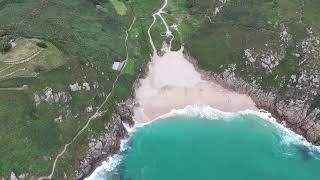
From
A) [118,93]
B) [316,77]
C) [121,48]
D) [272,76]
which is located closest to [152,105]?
[118,93]

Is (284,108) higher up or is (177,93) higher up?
(284,108)

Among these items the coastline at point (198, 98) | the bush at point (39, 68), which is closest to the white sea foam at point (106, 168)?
the coastline at point (198, 98)

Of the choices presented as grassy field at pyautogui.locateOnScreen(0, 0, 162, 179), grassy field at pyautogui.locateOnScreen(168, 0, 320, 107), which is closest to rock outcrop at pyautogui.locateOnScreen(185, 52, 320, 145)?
grassy field at pyautogui.locateOnScreen(168, 0, 320, 107)

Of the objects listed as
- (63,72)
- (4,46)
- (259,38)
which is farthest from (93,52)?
(259,38)

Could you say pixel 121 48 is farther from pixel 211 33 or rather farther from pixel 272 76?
pixel 272 76

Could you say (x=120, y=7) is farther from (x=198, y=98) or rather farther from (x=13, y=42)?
(x=198, y=98)

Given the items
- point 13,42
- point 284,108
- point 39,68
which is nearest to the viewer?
point 39,68

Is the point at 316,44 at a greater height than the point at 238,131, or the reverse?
the point at 316,44
